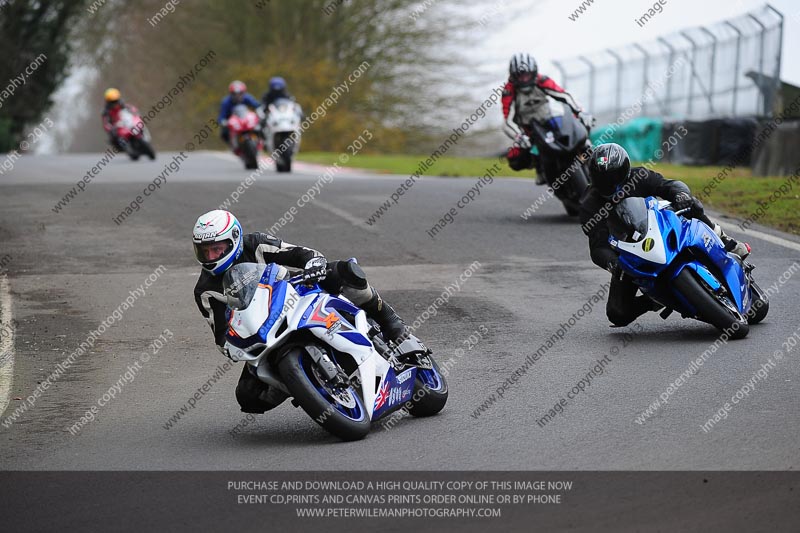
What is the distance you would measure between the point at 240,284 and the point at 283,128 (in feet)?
57.8

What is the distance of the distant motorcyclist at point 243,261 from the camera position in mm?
6945

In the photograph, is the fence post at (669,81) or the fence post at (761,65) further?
the fence post at (669,81)

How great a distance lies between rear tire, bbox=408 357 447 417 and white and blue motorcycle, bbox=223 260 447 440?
212 millimetres

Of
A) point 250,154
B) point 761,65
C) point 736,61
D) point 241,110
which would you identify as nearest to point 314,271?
point 241,110

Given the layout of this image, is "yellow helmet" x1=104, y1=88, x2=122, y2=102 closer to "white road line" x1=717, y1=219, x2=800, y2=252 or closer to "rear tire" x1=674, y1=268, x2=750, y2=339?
"white road line" x1=717, y1=219, x2=800, y2=252

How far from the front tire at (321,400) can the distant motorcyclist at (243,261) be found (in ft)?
1.44

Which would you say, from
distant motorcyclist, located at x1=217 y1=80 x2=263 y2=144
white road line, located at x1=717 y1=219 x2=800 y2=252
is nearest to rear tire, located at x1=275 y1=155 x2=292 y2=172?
distant motorcyclist, located at x1=217 y1=80 x2=263 y2=144

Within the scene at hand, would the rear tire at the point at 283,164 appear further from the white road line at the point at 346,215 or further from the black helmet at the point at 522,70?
the black helmet at the point at 522,70

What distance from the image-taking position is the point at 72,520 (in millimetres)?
5477

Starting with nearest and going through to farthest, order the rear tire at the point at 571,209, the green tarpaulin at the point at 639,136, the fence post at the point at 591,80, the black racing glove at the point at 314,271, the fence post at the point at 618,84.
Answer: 1. the black racing glove at the point at 314,271
2. the rear tire at the point at 571,209
3. the green tarpaulin at the point at 639,136
4. the fence post at the point at 618,84
5. the fence post at the point at 591,80

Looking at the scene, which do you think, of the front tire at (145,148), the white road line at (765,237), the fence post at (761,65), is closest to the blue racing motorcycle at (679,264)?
the white road line at (765,237)

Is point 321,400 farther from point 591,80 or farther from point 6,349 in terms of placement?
point 591,80

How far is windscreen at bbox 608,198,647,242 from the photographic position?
8.75 meters

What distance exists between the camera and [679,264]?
8.73m
